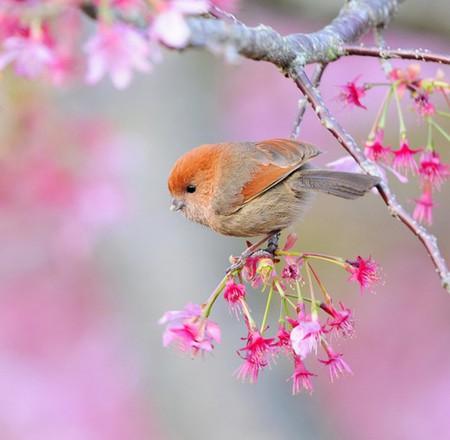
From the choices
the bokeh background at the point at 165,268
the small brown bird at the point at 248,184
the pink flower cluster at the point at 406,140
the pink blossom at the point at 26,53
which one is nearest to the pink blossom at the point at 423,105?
the pink flower cluster at the point at 406,140

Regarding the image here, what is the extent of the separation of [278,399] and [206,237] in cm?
100

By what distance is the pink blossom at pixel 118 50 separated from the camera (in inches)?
66.4

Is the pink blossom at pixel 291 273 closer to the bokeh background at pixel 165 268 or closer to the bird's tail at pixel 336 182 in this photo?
the bird's tail at pixel 336 182

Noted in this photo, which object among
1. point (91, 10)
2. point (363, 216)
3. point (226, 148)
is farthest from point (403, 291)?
point (91, 10)

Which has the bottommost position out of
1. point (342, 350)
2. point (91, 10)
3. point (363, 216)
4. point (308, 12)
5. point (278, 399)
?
point (91, 10)

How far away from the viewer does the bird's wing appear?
2.67 metres

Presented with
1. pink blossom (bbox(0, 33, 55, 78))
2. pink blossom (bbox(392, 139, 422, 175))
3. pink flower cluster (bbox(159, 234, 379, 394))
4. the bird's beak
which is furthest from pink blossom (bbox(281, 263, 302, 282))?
the bird's beak

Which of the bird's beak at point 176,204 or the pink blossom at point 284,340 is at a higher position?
the bird's beak at point 176,204

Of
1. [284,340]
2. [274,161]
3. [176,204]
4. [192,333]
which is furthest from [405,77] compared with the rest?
[176,204]

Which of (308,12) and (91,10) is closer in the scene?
(91,10)

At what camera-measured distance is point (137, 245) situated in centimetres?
472

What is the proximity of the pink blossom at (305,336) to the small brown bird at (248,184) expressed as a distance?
74cm

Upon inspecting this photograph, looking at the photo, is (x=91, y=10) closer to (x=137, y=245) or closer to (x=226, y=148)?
(x=226, y=148)

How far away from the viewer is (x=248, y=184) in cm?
286
